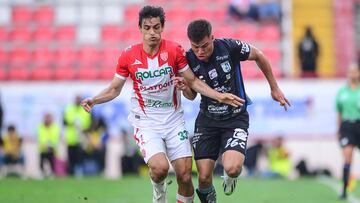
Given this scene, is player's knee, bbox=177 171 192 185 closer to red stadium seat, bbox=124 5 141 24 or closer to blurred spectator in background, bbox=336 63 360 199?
blurred spectator in background, bbox=336 63 360 199

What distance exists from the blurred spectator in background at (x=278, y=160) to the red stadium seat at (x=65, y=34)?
7477 millimetres

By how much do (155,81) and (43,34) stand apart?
678 inches

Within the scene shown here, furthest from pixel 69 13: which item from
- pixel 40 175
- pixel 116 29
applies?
pixel 40 175

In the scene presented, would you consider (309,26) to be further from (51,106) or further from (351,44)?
(51,106)

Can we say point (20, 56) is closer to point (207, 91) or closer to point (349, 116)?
point (349, 116)

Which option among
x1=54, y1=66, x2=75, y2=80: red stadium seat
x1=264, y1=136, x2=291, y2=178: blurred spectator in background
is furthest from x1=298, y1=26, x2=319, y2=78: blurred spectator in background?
x1=54, y1=66, x2=75, y2=80: red stadium seat

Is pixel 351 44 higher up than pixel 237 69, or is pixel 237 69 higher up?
pixel 237 69

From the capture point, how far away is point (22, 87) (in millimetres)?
23672

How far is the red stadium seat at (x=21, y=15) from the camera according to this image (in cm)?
2741

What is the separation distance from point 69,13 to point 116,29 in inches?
63.7

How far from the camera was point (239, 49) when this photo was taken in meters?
10.6

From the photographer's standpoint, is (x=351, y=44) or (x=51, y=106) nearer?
(x=51, y=106)

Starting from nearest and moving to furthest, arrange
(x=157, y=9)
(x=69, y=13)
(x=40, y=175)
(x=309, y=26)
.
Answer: (x=157, y=9)
(x=40, y=175)
(x=309, y=26)
(x=69, y=13)

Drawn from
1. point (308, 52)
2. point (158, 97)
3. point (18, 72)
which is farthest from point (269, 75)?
point (18, 72)
